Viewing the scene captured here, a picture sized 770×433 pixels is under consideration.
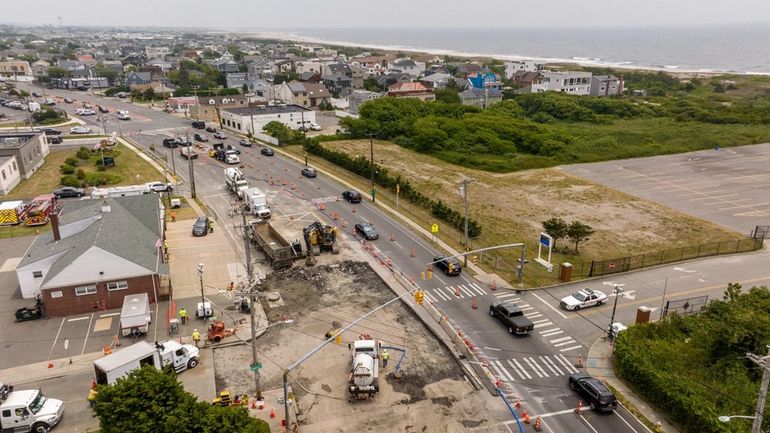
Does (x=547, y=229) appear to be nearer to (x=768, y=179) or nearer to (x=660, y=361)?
(x=660, y=361)

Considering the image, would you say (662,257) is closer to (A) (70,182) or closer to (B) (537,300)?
(B) (537,300)

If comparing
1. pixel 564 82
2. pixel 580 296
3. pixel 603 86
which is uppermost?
pixel 564 82

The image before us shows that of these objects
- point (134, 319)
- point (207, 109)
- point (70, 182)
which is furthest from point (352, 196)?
point (207, 109)

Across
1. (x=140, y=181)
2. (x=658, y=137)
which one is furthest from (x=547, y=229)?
(x=658, y=137)

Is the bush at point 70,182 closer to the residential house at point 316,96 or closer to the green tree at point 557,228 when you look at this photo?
the green tree at point 557,228

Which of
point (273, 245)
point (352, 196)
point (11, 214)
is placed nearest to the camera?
point (273, 245)

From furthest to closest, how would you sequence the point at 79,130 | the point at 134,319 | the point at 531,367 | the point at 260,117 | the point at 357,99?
1. the point at 357,99
2. the point at 79,130
3. the point at 260,117
4. the point at 134,319
5. the point at 531,367

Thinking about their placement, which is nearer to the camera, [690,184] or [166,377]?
[166,377]
